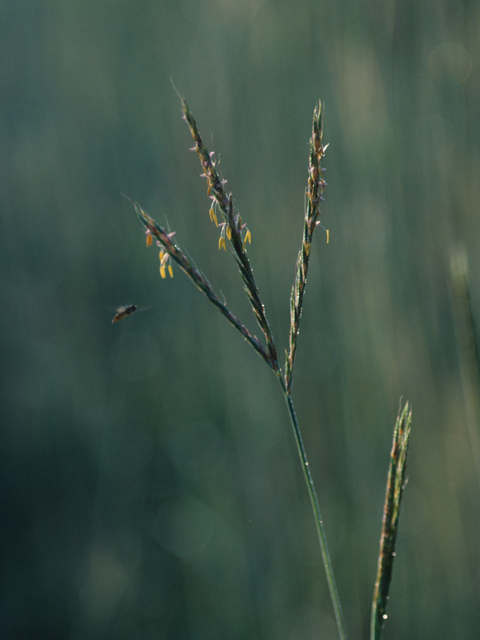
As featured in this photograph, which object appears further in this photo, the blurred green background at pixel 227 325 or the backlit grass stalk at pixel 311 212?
the blurred green background at pixel 227 325

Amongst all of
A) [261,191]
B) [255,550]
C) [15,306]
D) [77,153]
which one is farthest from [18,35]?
[255,550]

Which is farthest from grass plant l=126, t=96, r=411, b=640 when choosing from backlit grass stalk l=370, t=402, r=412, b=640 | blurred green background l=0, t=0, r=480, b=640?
blurred green background l=0, t=0, r=480, b=640

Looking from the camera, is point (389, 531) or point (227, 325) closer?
point (389, 531)

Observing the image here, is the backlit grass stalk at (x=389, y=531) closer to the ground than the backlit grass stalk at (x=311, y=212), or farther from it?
closer to the ground

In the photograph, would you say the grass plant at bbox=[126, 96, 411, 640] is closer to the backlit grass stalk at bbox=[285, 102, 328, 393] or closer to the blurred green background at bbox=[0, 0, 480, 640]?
the backlit grass stalk at bbox=[285, 102, 328, 393]

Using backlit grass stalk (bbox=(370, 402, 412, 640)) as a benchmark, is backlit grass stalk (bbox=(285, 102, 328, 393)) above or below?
above

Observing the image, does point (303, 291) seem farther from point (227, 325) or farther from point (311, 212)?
point (227, 325)

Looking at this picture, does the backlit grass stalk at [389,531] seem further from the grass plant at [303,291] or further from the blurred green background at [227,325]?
the blurred green background at [227,325]

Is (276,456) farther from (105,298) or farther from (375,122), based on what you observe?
(375,122)

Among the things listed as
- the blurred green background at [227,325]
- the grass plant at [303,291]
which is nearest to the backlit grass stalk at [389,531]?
the grass plant at [303,291]

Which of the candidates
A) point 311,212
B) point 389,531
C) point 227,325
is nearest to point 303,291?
point 311,212
